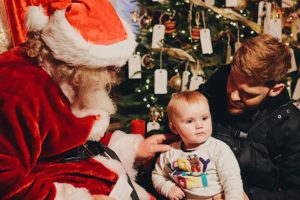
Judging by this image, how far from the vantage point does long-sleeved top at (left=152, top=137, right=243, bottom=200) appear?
185 cm

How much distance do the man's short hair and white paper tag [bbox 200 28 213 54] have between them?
0.89m

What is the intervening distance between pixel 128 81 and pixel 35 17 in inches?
65.5

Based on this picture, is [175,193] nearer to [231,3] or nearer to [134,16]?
[231,3]

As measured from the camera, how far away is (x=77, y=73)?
1619 mm

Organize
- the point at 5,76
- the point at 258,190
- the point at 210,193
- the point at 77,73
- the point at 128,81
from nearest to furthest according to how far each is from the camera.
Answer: the point at 5,76 → the point at 77,73 → the point at 210,193 → the point at 258,190 → the point at 128,81

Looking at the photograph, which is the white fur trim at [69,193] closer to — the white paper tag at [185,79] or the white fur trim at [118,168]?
the white fur trim at [118,168]

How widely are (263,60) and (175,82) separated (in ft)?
3.62

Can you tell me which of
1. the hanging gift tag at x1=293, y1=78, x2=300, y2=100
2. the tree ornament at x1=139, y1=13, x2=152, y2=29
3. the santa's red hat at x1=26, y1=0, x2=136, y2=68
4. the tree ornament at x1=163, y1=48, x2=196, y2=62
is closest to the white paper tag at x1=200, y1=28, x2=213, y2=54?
the tree ornament at x1=163, y1=48, x2=196, y2=62

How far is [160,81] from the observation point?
9.62 feet

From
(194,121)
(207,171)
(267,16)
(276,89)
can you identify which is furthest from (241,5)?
(207,171)

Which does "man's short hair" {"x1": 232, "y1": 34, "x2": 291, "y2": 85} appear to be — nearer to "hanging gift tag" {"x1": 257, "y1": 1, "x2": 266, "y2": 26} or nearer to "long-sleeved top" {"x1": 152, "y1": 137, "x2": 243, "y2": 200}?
"long-sleeved top" {"x1": 152, "y1": 137, "x2": 243, "y2": 200}

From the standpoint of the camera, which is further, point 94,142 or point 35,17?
point 94,142

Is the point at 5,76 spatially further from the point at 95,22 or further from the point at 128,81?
the point at 128,81

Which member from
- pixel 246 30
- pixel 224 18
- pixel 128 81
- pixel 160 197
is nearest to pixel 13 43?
pixel 160 197
